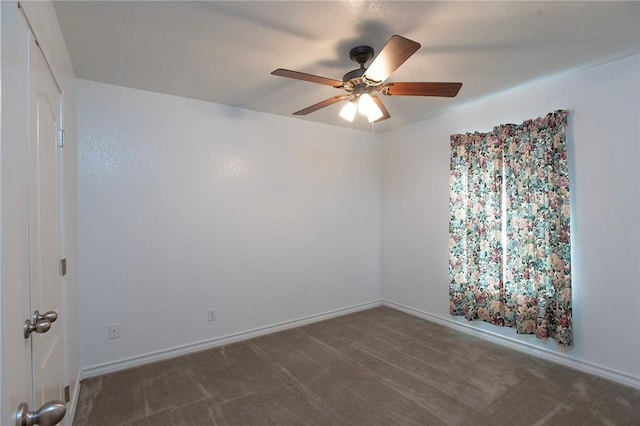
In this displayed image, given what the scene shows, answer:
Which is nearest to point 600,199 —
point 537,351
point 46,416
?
point 537,351

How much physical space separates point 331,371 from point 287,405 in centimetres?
57

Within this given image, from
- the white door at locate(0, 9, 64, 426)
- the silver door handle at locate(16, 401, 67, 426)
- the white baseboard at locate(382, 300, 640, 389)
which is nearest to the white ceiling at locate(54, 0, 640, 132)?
the white door at locate(0, 9, 64, 426)

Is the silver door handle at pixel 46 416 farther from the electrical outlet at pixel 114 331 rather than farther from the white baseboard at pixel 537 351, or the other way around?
the white baseboard at pixel 537 351

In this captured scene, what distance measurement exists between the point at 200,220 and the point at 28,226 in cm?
202

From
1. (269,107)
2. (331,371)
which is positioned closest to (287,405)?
(331,371)

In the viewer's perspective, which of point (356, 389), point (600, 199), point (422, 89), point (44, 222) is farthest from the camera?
point (600, 199)

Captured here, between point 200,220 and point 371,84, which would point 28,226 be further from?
point 200,220

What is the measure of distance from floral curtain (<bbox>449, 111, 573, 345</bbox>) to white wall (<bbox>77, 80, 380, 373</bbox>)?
1.43 meters

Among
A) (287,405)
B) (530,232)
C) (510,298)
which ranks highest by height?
(530,232)

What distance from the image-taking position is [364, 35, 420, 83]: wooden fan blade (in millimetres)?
1501

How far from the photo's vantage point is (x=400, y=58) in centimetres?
166

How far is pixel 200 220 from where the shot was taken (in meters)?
3.15

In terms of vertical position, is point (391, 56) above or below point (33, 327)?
above

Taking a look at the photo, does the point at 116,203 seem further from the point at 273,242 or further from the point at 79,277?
the point at 273,242
